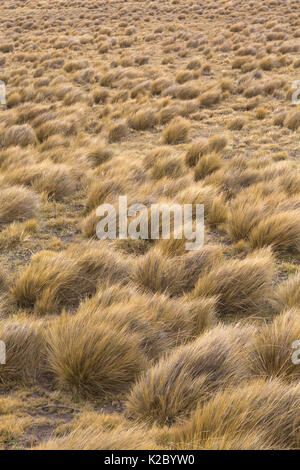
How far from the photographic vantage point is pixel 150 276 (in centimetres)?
373

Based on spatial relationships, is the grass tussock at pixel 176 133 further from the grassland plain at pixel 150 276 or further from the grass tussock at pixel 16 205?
the grass tussock at pixel 16 205

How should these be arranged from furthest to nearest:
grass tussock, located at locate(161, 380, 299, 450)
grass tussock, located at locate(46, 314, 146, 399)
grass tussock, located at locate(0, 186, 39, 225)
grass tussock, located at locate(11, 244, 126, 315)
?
grass tussock, located at locate(0, 186, 39, 225) → grass tussock, located at locate(11, 244, 126, 315) → grass tussock, located at locate(46, 314, 146, 399) → grass tussock, located at locate(161, 380, 299, 450)

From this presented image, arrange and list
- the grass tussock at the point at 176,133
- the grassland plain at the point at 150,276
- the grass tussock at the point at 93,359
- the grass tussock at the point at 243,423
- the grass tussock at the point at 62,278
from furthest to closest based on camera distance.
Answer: the grass tussock at the point at 176,133
the grass tussock at the point at 62,278
the grass tussock at the point at 93,359
the grassland plain at the point at 150,276
the grass tussock at the point at 243,423

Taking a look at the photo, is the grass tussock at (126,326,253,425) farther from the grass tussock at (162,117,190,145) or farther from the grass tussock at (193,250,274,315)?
the grass tussock at (162,117,190,145)

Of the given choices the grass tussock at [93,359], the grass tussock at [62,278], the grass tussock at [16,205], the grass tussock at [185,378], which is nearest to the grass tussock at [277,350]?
the grass tussock at [185,378]

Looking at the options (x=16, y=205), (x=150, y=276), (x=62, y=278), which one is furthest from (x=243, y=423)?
(x=16, y=205)

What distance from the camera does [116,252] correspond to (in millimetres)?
4172

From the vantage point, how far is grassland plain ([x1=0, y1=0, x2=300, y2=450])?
2357mm

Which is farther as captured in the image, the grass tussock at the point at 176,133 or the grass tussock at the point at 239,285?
the grass tussock at the point at 176,133

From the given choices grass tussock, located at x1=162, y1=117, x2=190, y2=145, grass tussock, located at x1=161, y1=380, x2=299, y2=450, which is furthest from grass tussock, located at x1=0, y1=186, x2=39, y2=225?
grass tussock, located at x1=162, y1=117, x2=190, y2=145

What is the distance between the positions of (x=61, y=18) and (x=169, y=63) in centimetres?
1346

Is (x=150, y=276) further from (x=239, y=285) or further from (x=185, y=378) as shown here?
(x=185, y=378)

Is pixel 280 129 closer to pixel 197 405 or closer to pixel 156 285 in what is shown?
pixel 156 285

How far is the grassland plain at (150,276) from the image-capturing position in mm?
2357
